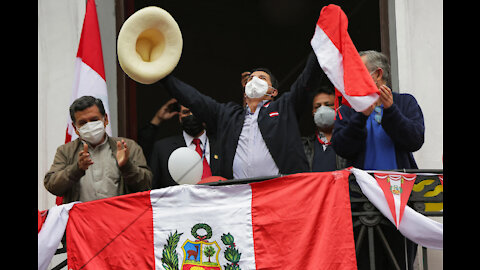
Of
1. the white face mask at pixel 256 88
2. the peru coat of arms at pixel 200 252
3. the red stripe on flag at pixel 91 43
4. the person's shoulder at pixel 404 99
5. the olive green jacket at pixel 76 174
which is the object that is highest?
the red stripe on flag at pixel 91 43

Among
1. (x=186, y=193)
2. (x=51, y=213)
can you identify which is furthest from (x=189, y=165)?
(x=51, y=213)

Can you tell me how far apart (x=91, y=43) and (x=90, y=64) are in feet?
0.73

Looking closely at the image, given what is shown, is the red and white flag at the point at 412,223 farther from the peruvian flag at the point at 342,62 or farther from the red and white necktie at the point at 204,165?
the red and white necktie at the point at 204,165

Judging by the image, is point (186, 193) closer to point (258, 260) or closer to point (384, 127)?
point (258, 260)

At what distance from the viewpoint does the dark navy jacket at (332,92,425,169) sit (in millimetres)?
5477

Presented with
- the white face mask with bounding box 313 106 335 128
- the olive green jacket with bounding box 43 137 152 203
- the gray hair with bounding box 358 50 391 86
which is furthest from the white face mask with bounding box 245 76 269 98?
the olive green jacket with bounding box 43 137 152 203

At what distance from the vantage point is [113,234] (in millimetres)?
6023

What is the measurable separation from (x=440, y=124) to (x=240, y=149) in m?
2.05

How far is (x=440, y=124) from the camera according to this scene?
7.24m

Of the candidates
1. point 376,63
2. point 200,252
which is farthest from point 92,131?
point 376,63

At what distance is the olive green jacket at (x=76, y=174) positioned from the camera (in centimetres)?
612

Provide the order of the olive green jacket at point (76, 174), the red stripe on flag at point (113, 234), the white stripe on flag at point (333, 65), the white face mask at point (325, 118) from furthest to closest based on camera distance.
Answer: the white face mask at point (325, 118), the olive green jacket at point (76, 174), the red stripe on flag at point (113, 234), the white stripe on flag at point (333, 65)

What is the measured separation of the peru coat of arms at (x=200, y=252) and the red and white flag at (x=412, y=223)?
39.4 inches

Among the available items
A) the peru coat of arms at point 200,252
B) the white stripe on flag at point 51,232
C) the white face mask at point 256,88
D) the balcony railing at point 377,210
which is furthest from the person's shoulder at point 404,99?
the white stripe on flag at point 51,232
